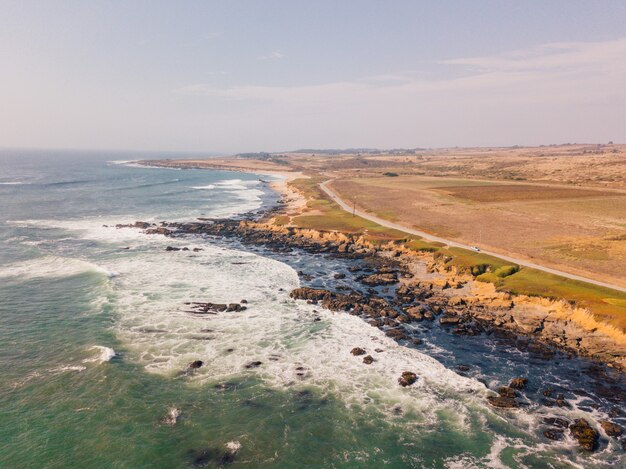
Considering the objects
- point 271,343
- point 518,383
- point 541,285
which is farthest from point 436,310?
point 271,343

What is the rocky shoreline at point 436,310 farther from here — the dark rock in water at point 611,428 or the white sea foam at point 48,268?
the white sea foam at point 48,268

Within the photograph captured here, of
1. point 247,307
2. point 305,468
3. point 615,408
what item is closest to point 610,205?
point 615,408

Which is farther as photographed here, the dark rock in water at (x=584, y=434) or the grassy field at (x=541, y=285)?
the grassy field at (x=541, y=285)

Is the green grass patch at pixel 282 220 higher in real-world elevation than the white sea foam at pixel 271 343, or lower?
higher

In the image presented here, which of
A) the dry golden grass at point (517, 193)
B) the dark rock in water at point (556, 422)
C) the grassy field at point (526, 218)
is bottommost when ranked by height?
the dark rock in water at point (556, 422)

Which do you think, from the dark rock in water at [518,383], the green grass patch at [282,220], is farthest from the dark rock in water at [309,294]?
the green grass patch at [282,220]

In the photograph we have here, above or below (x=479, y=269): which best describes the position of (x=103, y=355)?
below

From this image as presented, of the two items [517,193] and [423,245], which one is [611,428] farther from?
[517,193]
